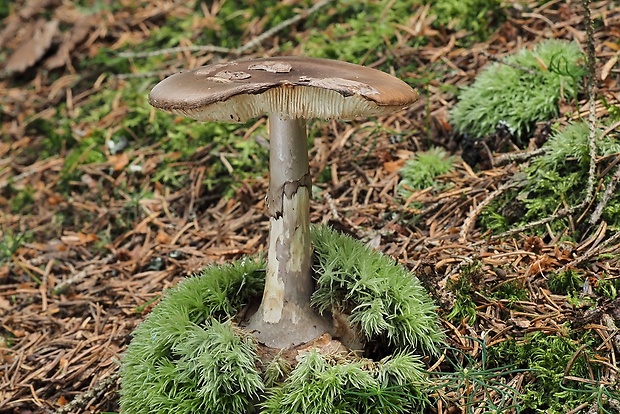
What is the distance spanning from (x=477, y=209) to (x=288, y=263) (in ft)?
3.50

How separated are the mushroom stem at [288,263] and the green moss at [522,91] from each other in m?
1.44

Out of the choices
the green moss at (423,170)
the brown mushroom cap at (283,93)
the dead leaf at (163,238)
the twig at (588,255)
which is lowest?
the dead leaf at (163,238)

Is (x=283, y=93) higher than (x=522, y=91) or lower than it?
higher

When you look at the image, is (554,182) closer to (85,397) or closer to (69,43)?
(85,397)

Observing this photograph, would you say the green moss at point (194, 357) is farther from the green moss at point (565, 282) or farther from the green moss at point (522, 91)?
the green moss at point (522, 91)

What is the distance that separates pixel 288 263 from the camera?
247 centimetres

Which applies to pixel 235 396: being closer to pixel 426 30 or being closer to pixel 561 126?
pixel 561 126

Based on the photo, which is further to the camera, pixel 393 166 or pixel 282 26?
pixel 282 26

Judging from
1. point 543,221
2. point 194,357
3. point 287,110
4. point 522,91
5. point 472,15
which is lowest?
point 194,357

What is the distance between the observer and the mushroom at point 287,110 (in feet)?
6.45

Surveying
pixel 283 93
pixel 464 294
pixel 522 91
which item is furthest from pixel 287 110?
pixel 522 91

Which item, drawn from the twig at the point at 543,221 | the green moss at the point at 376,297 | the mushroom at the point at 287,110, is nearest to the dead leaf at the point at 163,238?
the mushroom at the point at 287,110

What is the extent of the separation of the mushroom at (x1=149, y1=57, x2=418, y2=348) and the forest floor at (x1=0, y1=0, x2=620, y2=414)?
22.4 inches

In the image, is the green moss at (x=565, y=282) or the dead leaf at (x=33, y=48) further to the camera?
the dead leaf at (x=33, y=48)
